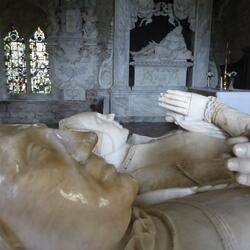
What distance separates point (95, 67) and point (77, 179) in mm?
7182

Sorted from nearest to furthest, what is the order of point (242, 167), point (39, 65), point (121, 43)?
point (242, 167)
point (121, 43)
point (39, 65)

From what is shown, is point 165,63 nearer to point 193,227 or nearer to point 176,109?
point 176,109

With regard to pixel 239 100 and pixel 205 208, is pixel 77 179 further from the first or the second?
pixel 239 100

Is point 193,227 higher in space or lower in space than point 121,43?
lower

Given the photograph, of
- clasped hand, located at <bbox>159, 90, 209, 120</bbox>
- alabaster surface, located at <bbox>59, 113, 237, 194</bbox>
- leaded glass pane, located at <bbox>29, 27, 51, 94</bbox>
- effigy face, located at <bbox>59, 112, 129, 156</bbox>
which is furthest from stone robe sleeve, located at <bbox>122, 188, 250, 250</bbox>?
leaded glass pane, located at <bbox>29, 27, 51, 94</bbox>

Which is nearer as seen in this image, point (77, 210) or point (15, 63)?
point (77, 210)

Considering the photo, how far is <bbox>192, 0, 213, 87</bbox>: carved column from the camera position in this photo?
7.21 metres

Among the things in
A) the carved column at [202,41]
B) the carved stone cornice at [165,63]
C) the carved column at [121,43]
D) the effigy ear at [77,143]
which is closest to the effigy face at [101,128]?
the effigy ear at [77,143]

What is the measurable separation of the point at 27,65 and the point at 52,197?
8099mm

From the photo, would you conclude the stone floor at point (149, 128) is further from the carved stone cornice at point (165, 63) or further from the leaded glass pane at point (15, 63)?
the leaded glass pane at point (15, 63)

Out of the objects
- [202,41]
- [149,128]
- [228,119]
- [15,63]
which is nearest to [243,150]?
[228,119]

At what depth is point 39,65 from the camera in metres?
8.00

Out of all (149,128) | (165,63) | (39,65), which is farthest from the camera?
(39,65)

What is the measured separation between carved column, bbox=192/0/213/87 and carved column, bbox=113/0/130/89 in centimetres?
173
